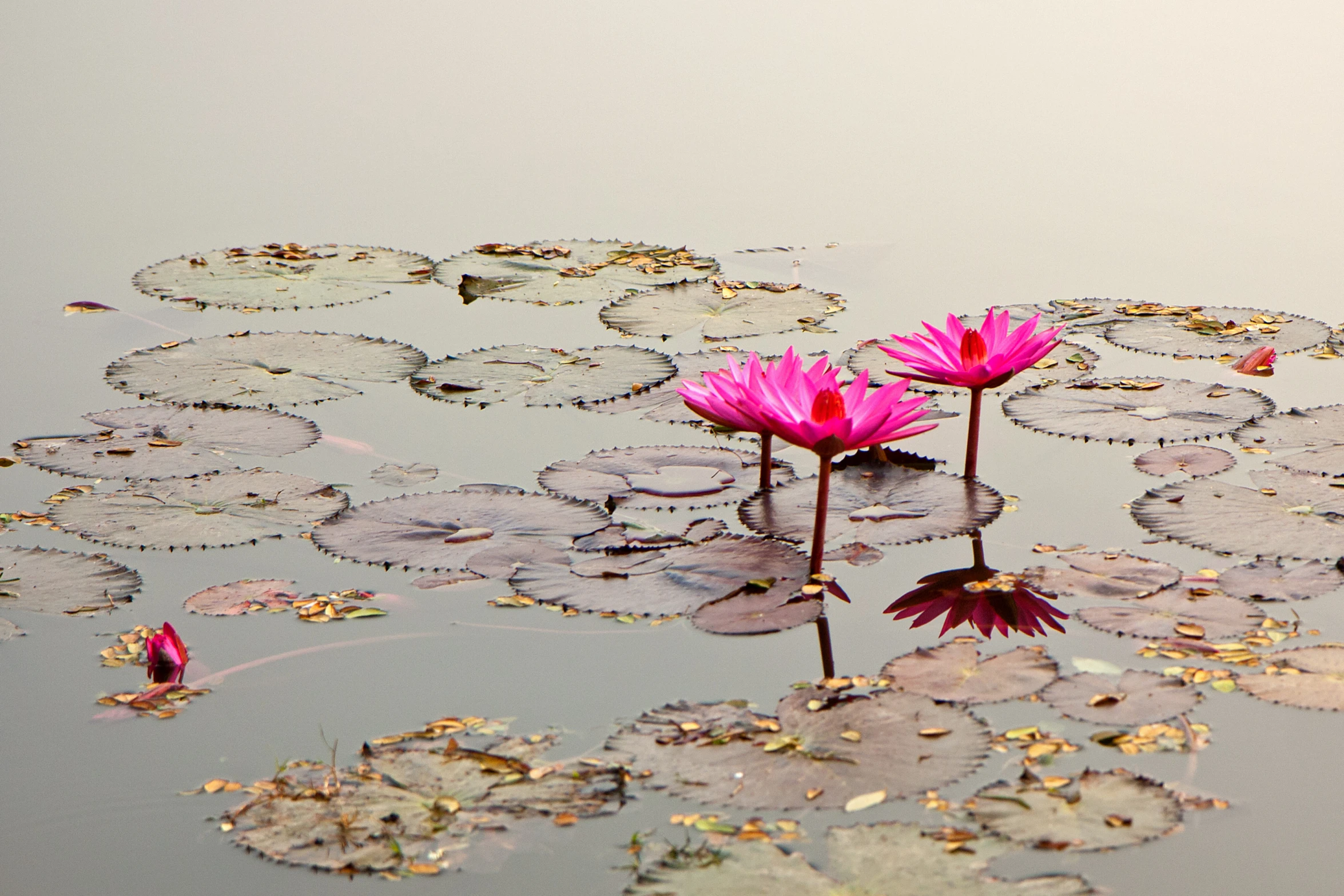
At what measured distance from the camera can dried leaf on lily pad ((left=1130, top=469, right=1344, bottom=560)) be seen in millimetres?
2557

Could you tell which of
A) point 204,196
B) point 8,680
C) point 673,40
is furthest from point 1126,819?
point 673,40

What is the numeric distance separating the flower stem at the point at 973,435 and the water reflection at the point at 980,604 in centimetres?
38

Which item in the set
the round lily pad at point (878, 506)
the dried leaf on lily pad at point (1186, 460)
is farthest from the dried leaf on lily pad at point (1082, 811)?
the dried leaf on lily pad at point (1186, 460)

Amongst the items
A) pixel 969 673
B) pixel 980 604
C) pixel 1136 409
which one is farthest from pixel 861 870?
pixel 1136 409

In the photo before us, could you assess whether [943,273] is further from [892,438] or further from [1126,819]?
[1126,819]

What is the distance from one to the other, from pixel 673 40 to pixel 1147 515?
6.59 metres

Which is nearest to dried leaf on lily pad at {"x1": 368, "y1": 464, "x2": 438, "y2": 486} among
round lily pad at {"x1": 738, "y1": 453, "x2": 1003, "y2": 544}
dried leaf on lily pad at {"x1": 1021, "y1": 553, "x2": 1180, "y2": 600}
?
round lily pad at {"x1": 738, "y1": 453, "x2": 1003, "y2": 544}

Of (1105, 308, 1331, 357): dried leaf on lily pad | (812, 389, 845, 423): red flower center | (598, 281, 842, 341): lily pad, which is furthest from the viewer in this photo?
(598, 281, 842, 341): lily pad

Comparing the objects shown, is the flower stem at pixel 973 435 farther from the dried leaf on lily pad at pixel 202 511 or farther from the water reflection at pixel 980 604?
the dried leaf on lily pad at pixel 202 511

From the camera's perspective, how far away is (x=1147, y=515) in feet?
8.91

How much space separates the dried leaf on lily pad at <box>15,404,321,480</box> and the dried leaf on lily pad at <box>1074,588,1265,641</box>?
1.89 meters

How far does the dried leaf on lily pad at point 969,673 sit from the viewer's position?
2.08 m

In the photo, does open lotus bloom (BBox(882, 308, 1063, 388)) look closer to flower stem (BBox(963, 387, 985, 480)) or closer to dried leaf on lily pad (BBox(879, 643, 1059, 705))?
flower stem (BBox(963, 387, 985, 480))

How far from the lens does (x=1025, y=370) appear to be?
3551mm
